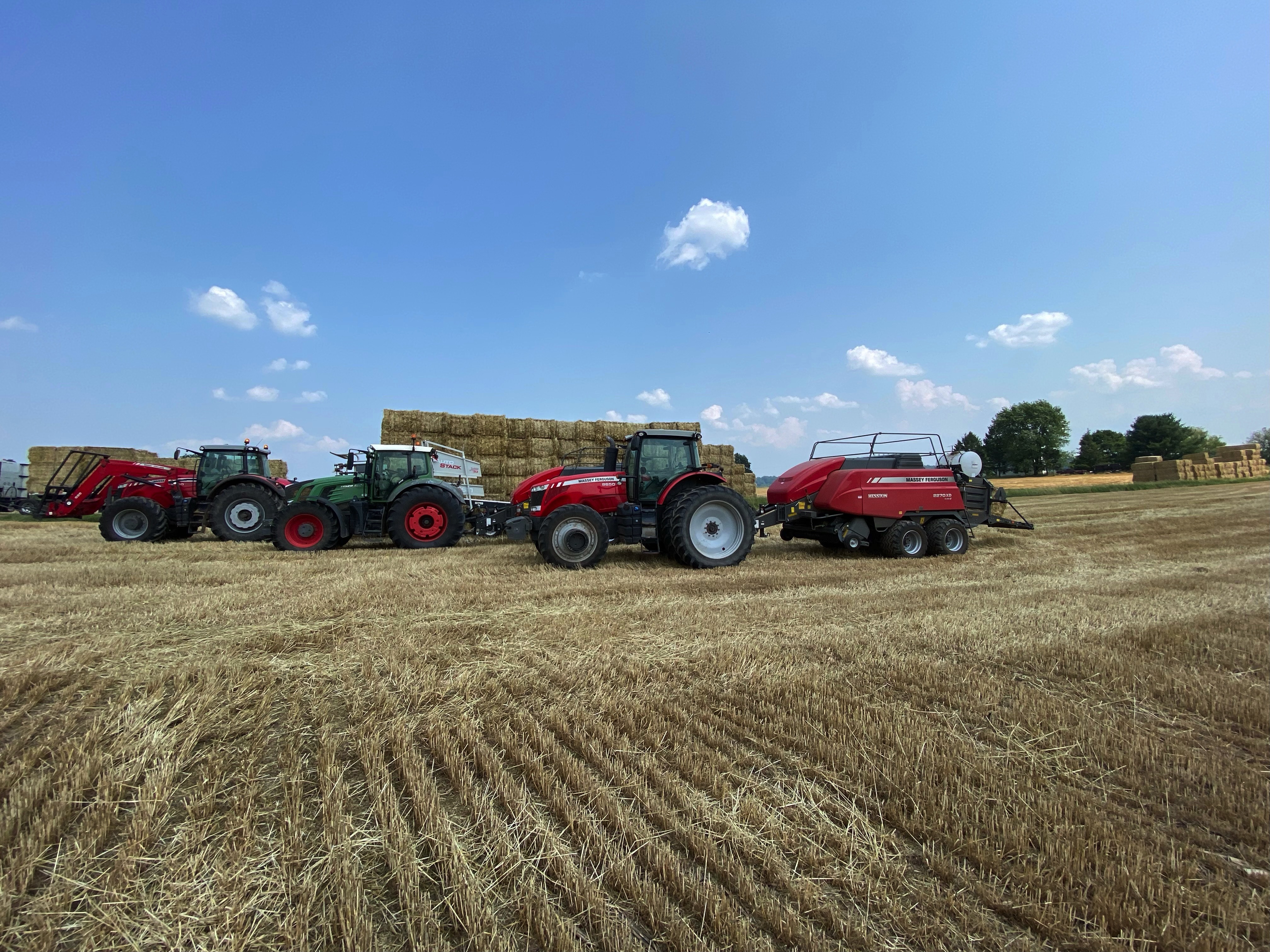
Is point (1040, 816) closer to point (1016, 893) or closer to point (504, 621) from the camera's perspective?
point (1016, 893)

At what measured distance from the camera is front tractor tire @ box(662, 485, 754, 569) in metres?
7.03

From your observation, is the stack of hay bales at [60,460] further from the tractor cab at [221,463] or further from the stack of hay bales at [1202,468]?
the stack of hay bales at [1202,468]

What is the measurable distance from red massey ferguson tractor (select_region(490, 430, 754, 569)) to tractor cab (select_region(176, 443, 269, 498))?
6.47m

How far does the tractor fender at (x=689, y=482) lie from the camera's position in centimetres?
745

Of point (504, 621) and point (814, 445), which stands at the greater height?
point (814, 445)

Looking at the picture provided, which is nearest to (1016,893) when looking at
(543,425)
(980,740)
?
(980,740)

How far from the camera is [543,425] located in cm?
1620

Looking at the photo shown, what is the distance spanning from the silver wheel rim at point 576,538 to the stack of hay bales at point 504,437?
7.79m

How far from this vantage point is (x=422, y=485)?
30.8 feet

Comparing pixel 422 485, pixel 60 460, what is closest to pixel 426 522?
pixel 422 485

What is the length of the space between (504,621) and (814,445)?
6.36 m

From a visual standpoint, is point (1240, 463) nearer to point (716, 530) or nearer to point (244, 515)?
point (716, 530)

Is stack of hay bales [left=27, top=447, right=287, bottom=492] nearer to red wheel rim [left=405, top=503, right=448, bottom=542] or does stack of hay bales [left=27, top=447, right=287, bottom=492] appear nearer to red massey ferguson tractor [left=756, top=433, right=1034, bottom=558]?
red wheel rim [left=405, top=503, right=448, bottom=542]

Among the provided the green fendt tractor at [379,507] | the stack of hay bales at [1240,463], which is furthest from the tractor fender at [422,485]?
the stack of hay bales at [1240,463]
